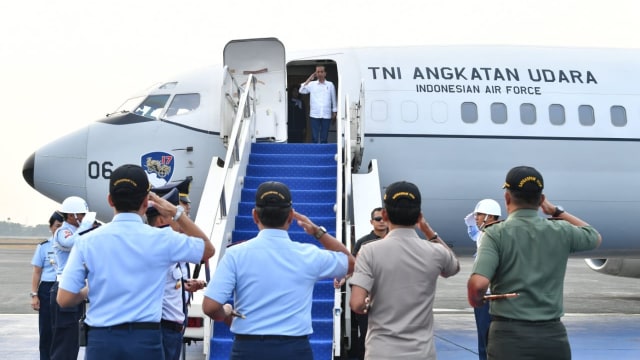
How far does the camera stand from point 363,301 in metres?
4.23

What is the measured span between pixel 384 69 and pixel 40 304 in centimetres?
644

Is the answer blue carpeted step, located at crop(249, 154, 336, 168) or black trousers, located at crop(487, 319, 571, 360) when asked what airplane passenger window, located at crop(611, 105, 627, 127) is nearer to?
blue carpeted step, located at crop(249, 154, 336, 168)

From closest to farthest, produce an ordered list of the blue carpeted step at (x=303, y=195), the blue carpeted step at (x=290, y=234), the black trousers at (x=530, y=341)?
1. the black trousers at (x=530, y=341)
2. the blue carpeted step at (x=303, y=195)
3. the blue carpeted step at (x=290, y=234)

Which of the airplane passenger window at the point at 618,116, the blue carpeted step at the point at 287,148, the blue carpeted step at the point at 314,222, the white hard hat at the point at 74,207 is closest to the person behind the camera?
the white hard hat at the point at 74,207

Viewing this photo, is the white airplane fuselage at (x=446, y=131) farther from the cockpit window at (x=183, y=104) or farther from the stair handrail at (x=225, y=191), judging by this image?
the stair handrail at (x=225, y=191)

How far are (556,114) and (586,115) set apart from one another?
1.65 feet

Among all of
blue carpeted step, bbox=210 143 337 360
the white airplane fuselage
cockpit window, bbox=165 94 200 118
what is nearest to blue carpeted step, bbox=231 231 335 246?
blue carpeted step, bbox=210 143 337 360

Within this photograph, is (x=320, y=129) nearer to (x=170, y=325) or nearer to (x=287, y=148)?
(x=287, y=148)

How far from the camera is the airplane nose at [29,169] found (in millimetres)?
12492

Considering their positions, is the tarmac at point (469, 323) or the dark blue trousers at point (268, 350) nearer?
the dark blue trousers at point (268, 350)

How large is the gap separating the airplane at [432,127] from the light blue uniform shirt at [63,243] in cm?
408

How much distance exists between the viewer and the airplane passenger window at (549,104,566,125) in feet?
42.5

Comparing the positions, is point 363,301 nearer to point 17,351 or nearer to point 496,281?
point 496,281

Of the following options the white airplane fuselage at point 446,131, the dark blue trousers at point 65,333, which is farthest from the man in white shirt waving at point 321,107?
the dark blue trousers at point 65,333
